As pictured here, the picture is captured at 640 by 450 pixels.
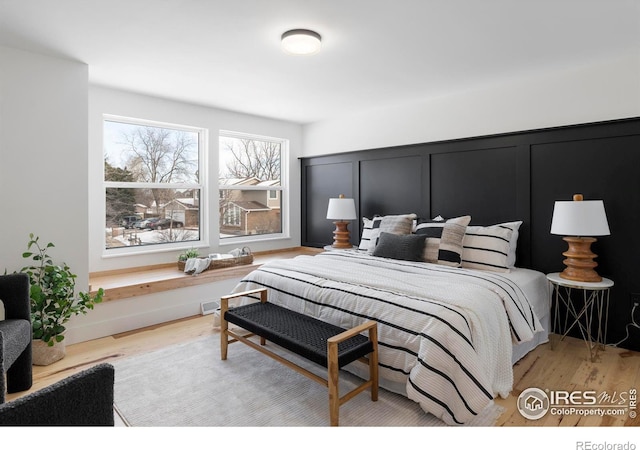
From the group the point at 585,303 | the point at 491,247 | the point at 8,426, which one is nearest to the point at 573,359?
the point at 585,303

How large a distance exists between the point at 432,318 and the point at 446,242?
139 cm

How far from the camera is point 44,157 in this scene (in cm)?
286

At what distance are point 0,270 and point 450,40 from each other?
3.64 meters

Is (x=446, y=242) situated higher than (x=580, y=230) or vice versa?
(x=580, y=230)

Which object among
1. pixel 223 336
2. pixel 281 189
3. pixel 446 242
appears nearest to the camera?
pixel 223 336

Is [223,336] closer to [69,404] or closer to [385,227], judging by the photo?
[69,404]

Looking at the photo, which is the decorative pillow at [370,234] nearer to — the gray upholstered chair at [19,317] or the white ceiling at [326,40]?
the white ceiling at [326,40]

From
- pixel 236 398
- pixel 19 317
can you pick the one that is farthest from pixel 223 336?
pixel 19 317

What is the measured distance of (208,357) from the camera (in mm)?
2773

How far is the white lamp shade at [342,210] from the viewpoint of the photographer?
14.7 ft

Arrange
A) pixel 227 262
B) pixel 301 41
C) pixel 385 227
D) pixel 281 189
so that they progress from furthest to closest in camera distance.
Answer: pixel 281 189, pixel 227 262, pixel 385 227, pixel 301 41
